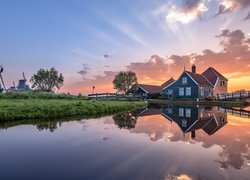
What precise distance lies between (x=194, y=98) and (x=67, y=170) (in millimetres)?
49716

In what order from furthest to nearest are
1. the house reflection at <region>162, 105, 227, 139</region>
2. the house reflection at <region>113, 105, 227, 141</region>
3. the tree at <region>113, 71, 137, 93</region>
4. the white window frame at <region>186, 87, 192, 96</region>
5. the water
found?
the tree at <region>113, 71, 137, 93</region>
the white window frame at <region>186, 87, 192, 96</region>
the house reflection at <region>162, 105, 227, 139</region>
the house reflection at <region>113, 105, 227, 141</region>
the water

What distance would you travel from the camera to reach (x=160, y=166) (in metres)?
6.45

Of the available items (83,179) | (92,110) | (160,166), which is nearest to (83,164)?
(83,179)

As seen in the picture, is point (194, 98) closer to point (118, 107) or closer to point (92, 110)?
point (118, 107)

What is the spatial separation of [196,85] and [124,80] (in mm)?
41007

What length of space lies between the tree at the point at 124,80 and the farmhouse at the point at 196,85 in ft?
99.8

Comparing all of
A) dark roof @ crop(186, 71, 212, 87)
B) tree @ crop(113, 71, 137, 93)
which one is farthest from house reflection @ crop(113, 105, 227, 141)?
tree @ crop(113, 71, 137, 93)

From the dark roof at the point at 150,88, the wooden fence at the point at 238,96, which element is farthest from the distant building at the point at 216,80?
the dark roof at the point at 150,88

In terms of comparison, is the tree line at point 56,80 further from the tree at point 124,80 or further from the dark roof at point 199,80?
the dark roof at point 199,80

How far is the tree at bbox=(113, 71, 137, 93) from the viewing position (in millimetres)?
90375

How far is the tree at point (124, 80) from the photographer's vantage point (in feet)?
297

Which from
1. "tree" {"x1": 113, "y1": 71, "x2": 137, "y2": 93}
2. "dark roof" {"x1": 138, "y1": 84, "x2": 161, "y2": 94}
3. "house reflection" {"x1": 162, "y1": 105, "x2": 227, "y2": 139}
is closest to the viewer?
"house reflection" {"x1": 162, "y1": 105, "x2": 227, "y2": 139}

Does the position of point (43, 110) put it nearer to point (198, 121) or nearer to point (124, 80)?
point (198, 121)

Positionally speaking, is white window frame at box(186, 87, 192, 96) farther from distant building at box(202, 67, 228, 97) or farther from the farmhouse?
distant building at box(202, 67, 228, 97)
